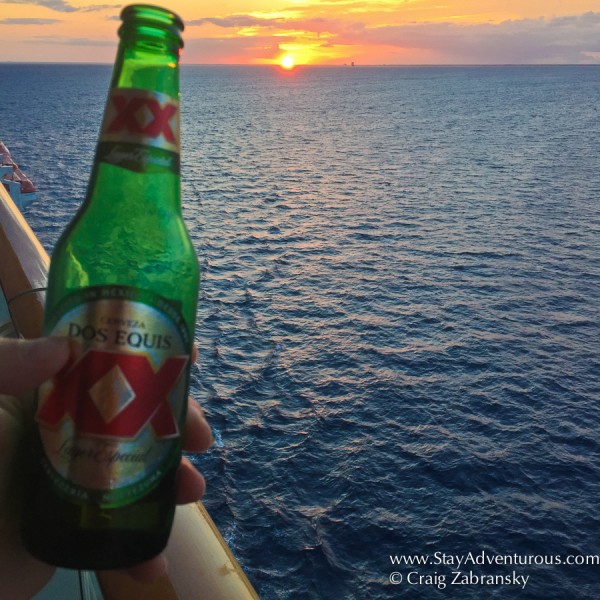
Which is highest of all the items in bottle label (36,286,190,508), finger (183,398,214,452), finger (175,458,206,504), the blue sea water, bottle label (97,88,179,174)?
bottle label (97,88,179,174)

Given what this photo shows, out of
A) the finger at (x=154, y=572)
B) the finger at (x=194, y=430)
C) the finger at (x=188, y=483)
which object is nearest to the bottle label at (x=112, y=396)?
the finger at (x=188, y=483)

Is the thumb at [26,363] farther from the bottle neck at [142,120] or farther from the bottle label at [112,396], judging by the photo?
the bottle neck at [142,120]

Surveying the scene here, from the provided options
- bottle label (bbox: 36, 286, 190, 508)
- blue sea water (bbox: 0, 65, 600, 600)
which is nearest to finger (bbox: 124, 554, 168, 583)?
bottle label (bbox: 36, 286, 190, 508)

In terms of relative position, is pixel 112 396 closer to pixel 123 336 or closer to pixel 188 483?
pixel 123 336

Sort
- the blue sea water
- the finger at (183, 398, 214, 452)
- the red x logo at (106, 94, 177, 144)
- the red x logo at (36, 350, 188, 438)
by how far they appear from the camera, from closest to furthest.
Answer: the red x logo at (36, 350, 188, 438), the red x logo at (106, 94, 177, 144), the finger at (183, 398, 214, 452), the blue sea water

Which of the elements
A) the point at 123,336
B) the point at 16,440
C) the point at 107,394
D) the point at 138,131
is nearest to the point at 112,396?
the point at 107,394

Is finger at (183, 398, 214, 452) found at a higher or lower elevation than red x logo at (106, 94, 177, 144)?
lower

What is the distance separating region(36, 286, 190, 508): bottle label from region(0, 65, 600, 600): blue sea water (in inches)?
808

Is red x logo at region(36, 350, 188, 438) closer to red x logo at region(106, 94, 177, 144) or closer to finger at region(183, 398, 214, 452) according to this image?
finger at region(183, 398, 214, 452)

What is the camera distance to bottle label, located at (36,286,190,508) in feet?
6.66

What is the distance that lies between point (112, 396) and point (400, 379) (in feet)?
100

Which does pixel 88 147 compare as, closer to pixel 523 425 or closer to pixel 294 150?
pixel 294 150

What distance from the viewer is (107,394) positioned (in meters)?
2.02

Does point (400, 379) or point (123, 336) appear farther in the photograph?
point (400, 379)
